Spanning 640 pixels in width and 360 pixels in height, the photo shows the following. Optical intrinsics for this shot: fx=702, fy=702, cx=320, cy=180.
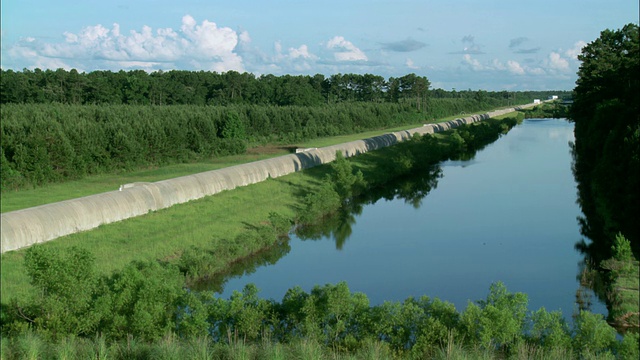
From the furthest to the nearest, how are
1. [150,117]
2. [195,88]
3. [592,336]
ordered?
[195,88] → [150,117] → [592,336]

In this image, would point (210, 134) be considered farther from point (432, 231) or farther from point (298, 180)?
point (432, 231)

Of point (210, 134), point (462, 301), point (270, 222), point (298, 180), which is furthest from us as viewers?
point (210, 134)

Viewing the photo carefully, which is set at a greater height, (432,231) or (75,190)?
(75,190)

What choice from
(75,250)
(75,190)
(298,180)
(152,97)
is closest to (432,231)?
(298,180)

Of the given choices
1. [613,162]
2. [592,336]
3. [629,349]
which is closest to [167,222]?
[592,336]

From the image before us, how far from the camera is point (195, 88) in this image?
263 feet

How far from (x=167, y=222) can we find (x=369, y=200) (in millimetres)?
13545

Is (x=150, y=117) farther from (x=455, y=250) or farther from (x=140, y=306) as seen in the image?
(x=140, y=306)

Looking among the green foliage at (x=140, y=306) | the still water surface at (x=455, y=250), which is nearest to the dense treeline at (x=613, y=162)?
the still water surface at (x=455, y=250)

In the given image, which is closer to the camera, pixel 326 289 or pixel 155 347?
pixel 155 347

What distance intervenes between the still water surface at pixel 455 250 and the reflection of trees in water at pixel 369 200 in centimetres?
37

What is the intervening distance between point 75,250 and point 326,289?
4.44 meters

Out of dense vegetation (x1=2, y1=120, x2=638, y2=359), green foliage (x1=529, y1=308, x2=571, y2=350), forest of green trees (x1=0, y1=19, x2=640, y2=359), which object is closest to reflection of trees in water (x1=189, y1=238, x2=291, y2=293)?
forest of green trees (x1=0, y1=19, x2=640, y2=359)

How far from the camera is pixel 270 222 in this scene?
80.4 feet
